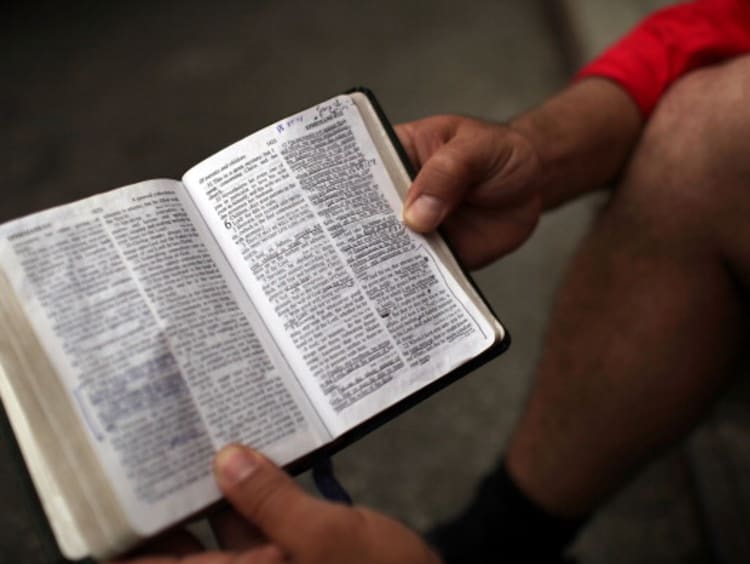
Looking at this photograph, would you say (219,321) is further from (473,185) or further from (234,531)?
(473,185)

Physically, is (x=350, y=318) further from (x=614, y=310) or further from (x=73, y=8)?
(x=73, y=8)

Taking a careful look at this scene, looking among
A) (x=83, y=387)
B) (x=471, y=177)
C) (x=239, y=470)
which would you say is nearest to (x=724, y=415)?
(x=471, y=177)

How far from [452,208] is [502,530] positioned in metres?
0.51

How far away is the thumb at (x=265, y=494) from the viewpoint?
46 cm

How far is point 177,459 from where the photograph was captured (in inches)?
19.6

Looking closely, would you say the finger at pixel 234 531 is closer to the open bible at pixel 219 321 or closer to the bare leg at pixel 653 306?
the open bible at pixel 219 321

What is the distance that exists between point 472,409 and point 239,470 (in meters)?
0.62

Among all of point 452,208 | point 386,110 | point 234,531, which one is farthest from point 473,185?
point 386,110

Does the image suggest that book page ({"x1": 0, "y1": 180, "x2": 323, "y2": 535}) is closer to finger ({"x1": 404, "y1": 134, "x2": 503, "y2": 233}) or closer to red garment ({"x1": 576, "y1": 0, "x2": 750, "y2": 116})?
finger ({"x1": 404, "y1": 134, "x2": 503, "y2": 233})

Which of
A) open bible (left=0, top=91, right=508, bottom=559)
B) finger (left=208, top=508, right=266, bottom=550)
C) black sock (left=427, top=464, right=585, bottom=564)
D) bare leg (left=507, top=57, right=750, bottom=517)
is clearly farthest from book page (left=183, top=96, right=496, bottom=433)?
black sock (left=427, top=464, right=585, bottom=564)

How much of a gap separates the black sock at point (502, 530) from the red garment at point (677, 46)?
1.82 ft

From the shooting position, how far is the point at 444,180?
633 millimetres

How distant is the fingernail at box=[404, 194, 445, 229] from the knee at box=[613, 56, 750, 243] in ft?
0.99

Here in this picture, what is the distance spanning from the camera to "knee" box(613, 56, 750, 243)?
69cm
